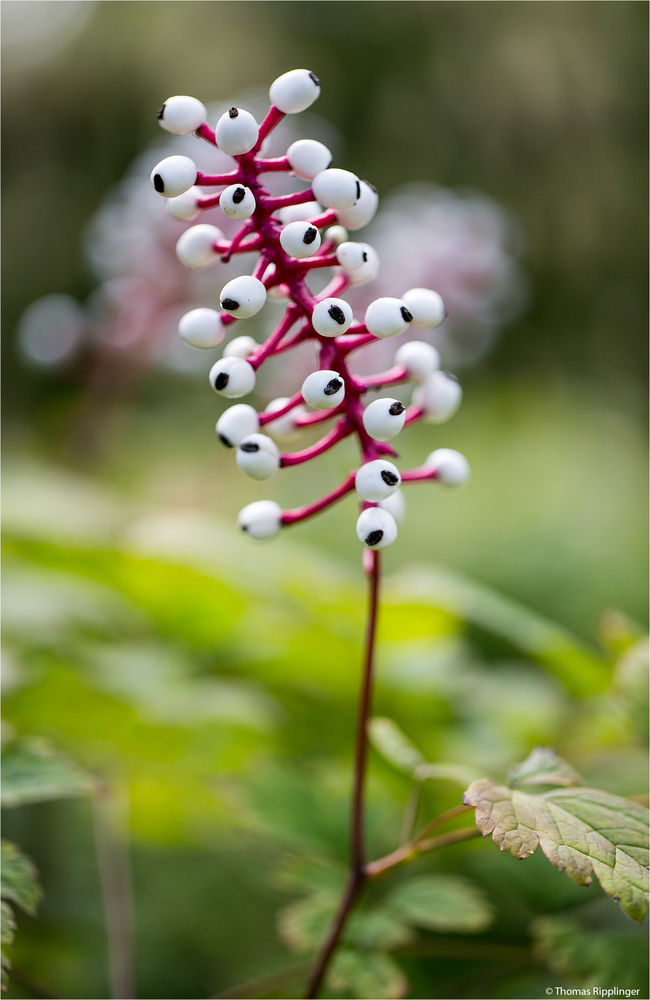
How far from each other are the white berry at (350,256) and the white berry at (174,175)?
0.10 m

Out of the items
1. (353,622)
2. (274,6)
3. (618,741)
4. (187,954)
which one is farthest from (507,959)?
(274,6)

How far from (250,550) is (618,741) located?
0.63 meters

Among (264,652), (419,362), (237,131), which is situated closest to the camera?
(237,131)

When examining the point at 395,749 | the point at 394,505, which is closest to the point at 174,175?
the point at 394,505

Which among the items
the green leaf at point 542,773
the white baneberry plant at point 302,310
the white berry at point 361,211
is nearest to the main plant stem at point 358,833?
the white baneberry plant at point 302,310

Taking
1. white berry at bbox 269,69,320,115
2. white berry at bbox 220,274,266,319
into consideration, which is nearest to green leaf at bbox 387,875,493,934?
white berry at bbox 220,274,266,319

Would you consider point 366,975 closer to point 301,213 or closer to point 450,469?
point 450,469

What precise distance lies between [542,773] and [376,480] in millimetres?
238

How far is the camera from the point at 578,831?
1.38 ft

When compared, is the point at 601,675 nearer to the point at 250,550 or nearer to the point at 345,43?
the point at 250,550

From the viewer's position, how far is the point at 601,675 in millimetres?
909

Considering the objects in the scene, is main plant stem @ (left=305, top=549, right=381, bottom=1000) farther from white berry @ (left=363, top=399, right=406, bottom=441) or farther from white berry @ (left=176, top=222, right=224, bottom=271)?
white berry @ (left=176, top=222, right=224, bottom=271)

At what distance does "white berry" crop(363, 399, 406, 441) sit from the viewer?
452mm

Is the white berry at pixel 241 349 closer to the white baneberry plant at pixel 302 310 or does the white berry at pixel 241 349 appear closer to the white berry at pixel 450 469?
the white baneberry plant at pixel 302 310
